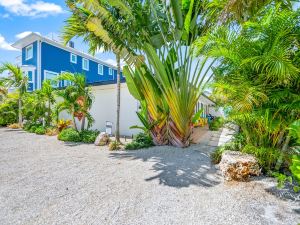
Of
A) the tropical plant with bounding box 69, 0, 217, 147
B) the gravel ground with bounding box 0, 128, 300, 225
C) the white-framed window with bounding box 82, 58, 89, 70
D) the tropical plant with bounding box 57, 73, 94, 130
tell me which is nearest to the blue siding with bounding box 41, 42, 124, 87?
the white-framed window with bounding box 82, 58, 89, 70

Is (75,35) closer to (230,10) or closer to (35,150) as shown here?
(35,150)

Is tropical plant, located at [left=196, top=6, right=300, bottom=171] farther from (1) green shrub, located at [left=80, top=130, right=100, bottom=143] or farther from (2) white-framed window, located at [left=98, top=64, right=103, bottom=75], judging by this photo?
(2) white-framed window, located at [left=98, top=64, right=103, bottom=75]

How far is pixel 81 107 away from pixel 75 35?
3.43 m

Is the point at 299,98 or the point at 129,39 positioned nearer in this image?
the point at 299,98

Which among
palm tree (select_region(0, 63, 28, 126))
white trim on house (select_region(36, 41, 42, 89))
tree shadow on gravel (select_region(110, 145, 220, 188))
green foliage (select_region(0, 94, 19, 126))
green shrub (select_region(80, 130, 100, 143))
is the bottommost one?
tree shadow on gravel (select_region(110, 145, 220, 188))

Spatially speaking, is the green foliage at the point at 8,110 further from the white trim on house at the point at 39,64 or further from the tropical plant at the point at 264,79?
the tropical plant at the point at 264,79

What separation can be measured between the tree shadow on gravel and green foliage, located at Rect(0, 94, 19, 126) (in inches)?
528

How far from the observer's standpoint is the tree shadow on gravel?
4.57 m

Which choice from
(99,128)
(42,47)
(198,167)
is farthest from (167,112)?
(42,47)

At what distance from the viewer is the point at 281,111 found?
14.4 ft

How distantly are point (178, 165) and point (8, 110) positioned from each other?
1638cm

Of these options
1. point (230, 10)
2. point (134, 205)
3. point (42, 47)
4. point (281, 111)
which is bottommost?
point (134, 205)

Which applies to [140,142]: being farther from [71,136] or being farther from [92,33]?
[92,33]

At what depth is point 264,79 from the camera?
14.3 ft
